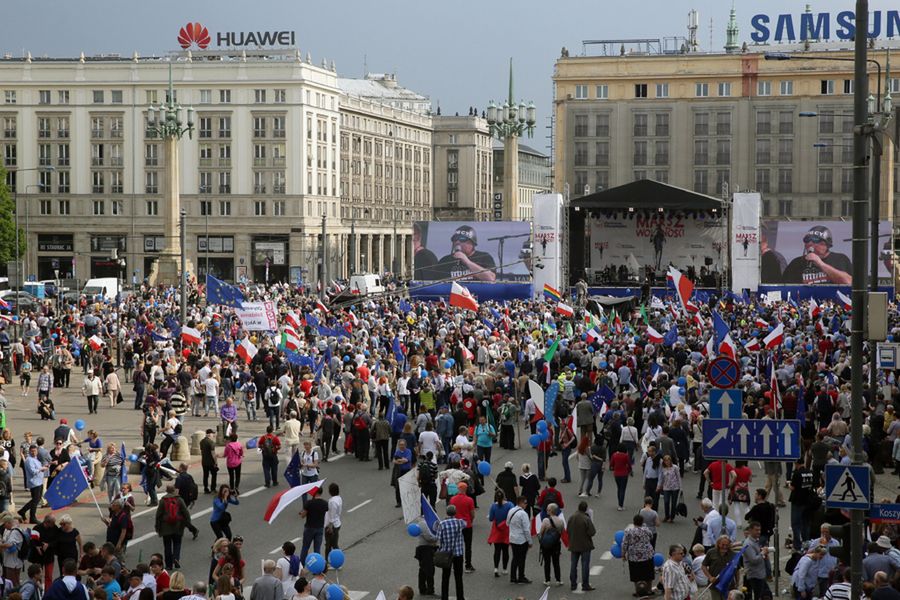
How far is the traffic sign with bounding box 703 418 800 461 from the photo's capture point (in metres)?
15.2

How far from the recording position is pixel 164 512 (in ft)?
62.4

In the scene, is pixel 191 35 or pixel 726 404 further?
pixel 191 35

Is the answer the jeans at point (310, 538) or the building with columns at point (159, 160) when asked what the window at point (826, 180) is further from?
the jeans at point (310, 538)

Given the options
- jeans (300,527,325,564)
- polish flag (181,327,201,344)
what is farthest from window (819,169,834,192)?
jeans (300,527,325,564)

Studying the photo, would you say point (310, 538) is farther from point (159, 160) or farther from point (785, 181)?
point (159, 160)

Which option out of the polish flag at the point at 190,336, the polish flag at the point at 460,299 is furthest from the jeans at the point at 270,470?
the polish flag at the point at 460,299

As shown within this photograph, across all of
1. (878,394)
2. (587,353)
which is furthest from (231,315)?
(878,394)

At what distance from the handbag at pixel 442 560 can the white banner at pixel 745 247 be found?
48508mm

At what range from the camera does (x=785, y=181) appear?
98812 millimetres

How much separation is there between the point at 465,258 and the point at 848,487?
54.6 metres

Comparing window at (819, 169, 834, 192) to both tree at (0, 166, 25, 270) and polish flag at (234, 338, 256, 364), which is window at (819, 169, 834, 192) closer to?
tree at (0, 166, 25, 270)

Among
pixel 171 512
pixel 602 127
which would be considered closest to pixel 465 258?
pixel 602 127

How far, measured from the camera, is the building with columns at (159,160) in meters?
107

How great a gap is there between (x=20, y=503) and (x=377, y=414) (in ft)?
37.0
